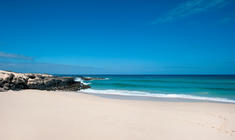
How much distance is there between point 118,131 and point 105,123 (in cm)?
68

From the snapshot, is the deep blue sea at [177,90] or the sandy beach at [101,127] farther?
the deep blue sea at [177,90]

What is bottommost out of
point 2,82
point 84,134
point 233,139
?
point 233,139

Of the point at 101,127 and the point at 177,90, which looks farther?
the point at 177,90

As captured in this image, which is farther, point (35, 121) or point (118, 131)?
point (35, 121)

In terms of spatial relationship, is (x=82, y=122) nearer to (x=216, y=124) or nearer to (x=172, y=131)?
(x=172, y=131)

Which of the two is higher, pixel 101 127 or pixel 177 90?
pixel 101 127

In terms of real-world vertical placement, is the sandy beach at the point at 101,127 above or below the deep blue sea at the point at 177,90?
above

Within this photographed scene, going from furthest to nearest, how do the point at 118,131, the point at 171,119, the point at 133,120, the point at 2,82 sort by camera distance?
the point at 2,82 < the point at 171,119 < the point at 133,120 < the point at 118,131

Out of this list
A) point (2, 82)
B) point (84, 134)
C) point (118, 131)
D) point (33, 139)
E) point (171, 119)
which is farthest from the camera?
point (2, 82)

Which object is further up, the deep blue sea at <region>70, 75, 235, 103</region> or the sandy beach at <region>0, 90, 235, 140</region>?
the sandy beach at <region>0, 90, 235, 140</region>

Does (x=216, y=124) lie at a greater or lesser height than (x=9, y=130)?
lesser

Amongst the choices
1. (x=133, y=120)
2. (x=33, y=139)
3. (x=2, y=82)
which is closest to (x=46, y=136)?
(x=33, y=139)

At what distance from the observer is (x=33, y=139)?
3117mm

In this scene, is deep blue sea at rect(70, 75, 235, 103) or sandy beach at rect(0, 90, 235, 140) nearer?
sandy beach at rect(0, 90, 235, 140)
